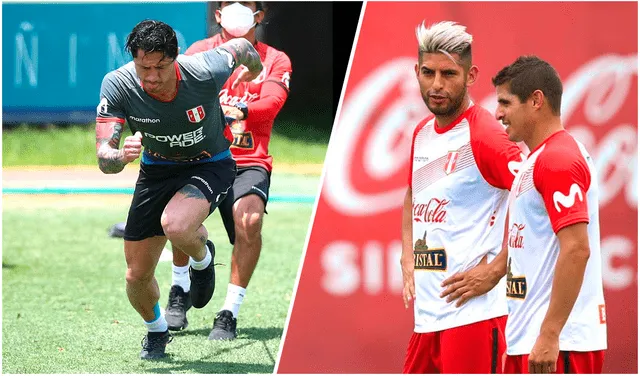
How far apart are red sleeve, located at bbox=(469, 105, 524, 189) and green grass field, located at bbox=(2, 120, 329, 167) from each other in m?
15.2

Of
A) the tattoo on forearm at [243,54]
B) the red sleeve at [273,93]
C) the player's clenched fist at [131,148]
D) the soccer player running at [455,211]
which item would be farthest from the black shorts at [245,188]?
the soccer player running at [455,211]

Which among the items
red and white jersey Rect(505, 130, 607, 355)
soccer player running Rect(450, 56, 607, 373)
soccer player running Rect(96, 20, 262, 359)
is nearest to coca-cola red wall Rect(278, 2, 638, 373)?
soccer player running Rect(96, 20, 262, 359)

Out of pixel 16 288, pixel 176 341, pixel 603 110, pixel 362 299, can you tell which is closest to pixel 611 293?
pixel 603 110

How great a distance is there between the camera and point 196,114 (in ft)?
18.6

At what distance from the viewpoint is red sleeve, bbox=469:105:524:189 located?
4.23 metres

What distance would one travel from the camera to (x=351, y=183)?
20.1ft

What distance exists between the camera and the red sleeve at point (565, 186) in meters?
3.52

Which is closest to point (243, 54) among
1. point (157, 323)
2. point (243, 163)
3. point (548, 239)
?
point (243, 163)

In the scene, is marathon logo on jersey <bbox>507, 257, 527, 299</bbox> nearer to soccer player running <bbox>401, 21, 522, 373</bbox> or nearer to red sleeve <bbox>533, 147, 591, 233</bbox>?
red sleeve <bbox>533, 147, 591, 233</bbox>

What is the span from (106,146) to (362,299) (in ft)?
6.02

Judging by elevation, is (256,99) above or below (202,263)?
above

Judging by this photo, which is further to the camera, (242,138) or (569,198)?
(242,138)

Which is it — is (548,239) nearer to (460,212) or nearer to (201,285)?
(460,212)

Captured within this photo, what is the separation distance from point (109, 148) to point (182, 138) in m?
0.51
